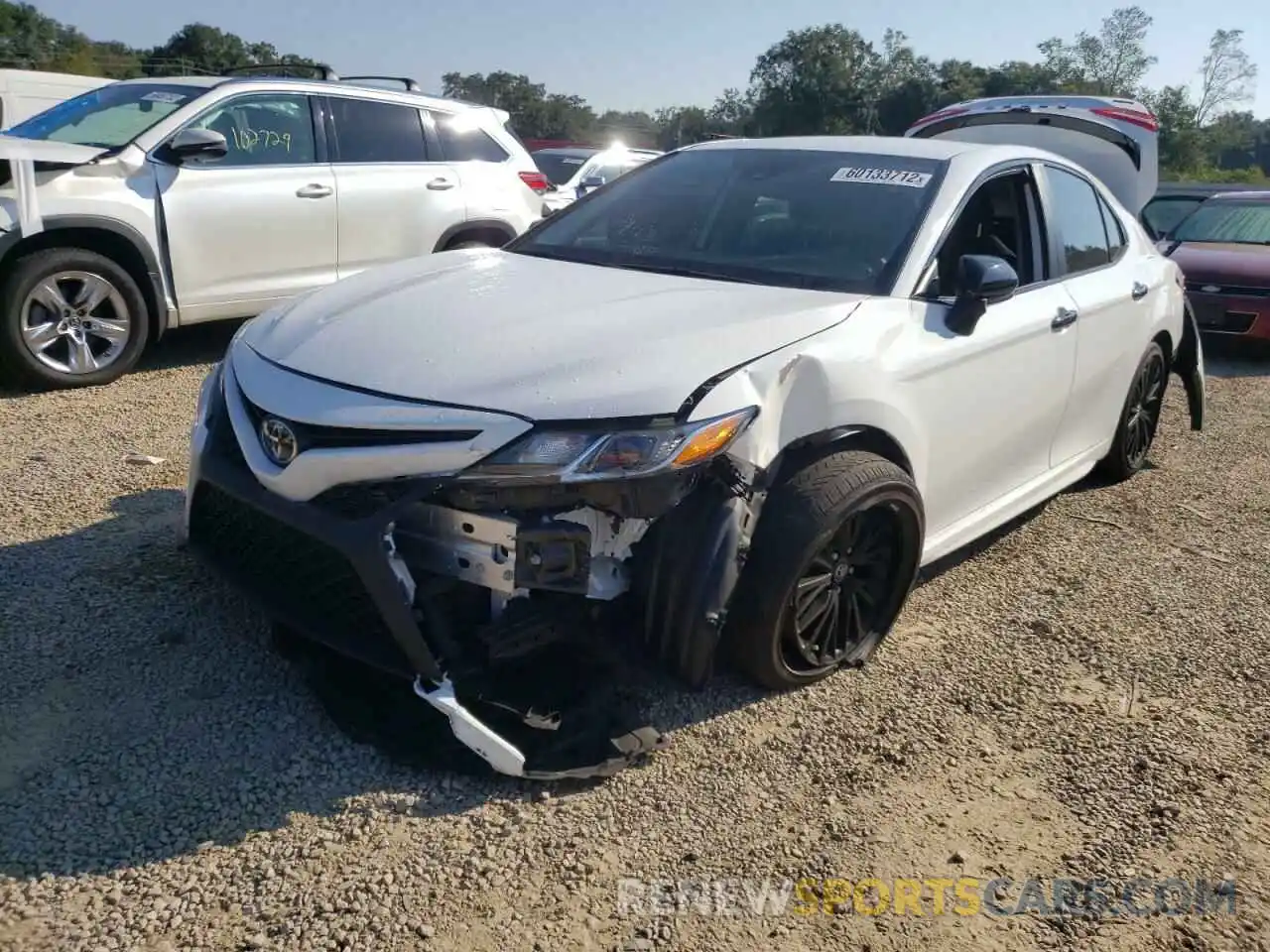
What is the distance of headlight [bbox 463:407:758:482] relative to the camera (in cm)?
256

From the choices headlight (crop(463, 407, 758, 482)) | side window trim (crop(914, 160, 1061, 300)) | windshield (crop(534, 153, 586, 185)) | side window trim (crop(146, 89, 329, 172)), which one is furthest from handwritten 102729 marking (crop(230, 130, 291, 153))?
windshield (crop(534, 153, 586, 185))

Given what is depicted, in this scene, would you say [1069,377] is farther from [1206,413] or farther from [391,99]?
[391,99]

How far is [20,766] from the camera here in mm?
2711

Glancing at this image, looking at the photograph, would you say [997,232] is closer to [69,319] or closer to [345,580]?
[345,580]

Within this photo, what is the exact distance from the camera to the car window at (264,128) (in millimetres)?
6469

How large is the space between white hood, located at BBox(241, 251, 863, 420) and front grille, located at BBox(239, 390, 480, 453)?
93mm

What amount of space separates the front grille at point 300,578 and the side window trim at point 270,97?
401cm

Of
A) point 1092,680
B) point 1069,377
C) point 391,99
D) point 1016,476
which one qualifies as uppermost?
point 391,99

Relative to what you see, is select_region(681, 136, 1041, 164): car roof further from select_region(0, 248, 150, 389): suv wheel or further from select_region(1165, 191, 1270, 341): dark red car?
select_region(1165, 191, 1270, 341): dark red car

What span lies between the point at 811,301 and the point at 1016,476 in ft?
4.64

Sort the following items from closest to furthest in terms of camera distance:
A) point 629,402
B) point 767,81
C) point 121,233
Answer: point 629,402
point 121,233
point 767,81

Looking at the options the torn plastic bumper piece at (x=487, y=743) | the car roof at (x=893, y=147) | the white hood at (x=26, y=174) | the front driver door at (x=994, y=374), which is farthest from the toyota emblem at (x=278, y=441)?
the white hood at (x=26, y=174)

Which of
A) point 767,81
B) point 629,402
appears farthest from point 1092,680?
point 767,81

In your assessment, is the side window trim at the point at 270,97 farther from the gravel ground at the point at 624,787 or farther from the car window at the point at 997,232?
the car window at the point at 997,232
